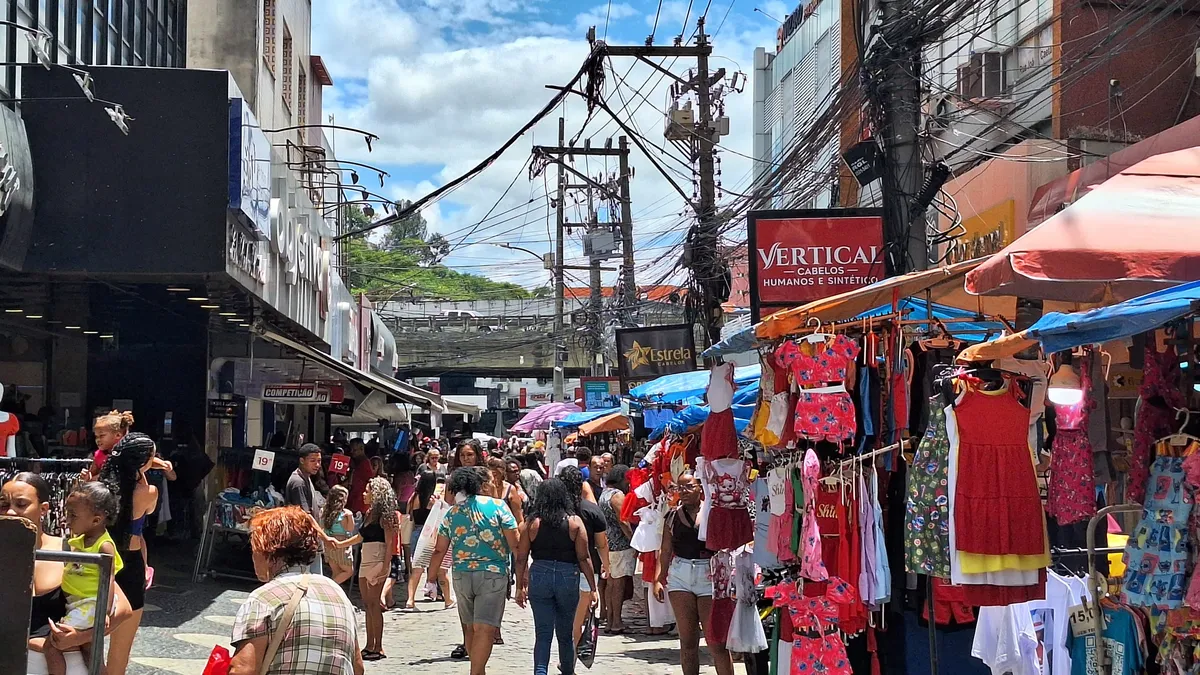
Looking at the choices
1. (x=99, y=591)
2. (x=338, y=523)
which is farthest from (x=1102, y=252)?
(x=338, y=523)

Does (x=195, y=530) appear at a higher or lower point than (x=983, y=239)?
lower

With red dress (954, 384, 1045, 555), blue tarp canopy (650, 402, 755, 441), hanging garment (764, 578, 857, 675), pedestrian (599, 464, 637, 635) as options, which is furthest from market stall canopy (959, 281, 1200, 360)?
pedestrian (599, 464, 637, 635)

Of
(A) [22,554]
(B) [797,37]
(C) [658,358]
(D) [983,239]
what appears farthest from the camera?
(B) [797,37]

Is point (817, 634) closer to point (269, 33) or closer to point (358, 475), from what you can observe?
point (358, 475)

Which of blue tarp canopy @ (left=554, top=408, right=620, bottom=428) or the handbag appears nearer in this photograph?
the handbag

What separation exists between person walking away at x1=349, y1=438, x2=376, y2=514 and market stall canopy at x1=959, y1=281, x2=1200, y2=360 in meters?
12.2

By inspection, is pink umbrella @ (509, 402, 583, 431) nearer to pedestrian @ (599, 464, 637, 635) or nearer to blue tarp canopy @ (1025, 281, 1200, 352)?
pedestrian @ (599, 464, 637, 635)

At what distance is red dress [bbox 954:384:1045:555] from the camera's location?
6.39 m

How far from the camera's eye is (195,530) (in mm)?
18500

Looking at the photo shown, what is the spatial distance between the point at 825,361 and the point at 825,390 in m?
0.18

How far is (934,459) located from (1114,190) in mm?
2194

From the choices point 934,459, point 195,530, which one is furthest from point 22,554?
point 195,530

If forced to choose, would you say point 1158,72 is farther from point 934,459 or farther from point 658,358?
point 934,459

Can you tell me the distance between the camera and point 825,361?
25.6 feet
